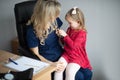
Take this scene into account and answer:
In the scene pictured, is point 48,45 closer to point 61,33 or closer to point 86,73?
point 61,33

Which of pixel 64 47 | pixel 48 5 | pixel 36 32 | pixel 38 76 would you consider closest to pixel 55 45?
pixel 64 47

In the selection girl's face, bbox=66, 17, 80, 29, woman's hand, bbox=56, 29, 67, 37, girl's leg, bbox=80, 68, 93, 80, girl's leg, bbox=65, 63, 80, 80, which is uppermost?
girl's face, bbox=66, 17, 80, 29

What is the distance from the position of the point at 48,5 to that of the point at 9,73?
729 millimetres

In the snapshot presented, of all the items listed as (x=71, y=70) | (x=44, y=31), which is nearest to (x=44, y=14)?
(x=44, y=31)

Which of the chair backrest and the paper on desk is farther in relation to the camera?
the chair backrest

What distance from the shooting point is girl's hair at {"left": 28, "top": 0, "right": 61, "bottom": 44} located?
199 cm

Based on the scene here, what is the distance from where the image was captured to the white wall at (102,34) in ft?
7.48

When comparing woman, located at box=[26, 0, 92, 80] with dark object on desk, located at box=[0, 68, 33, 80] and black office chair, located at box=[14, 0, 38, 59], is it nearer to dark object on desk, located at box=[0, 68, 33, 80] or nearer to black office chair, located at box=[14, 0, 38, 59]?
black office chair, located at box=[14, 0, 38, 59]

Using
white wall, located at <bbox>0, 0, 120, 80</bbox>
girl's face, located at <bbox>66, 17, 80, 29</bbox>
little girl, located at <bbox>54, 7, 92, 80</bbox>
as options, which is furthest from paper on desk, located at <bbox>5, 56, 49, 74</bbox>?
white wall, located at <bbox>0, 0, 120, 80</bbox>

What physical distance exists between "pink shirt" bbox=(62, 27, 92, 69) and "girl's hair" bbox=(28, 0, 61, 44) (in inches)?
9.0

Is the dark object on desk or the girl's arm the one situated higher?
the girl's arm

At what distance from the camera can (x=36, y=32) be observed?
209 centimetres

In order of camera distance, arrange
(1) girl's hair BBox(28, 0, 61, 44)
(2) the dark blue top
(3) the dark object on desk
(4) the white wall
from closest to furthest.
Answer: (3) the dark object on desk, (1) girl's hair BBox(28, 0, 61, 44), (2) the dark blue top, (4) the white wall

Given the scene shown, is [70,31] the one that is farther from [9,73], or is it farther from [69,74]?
[9,73]
